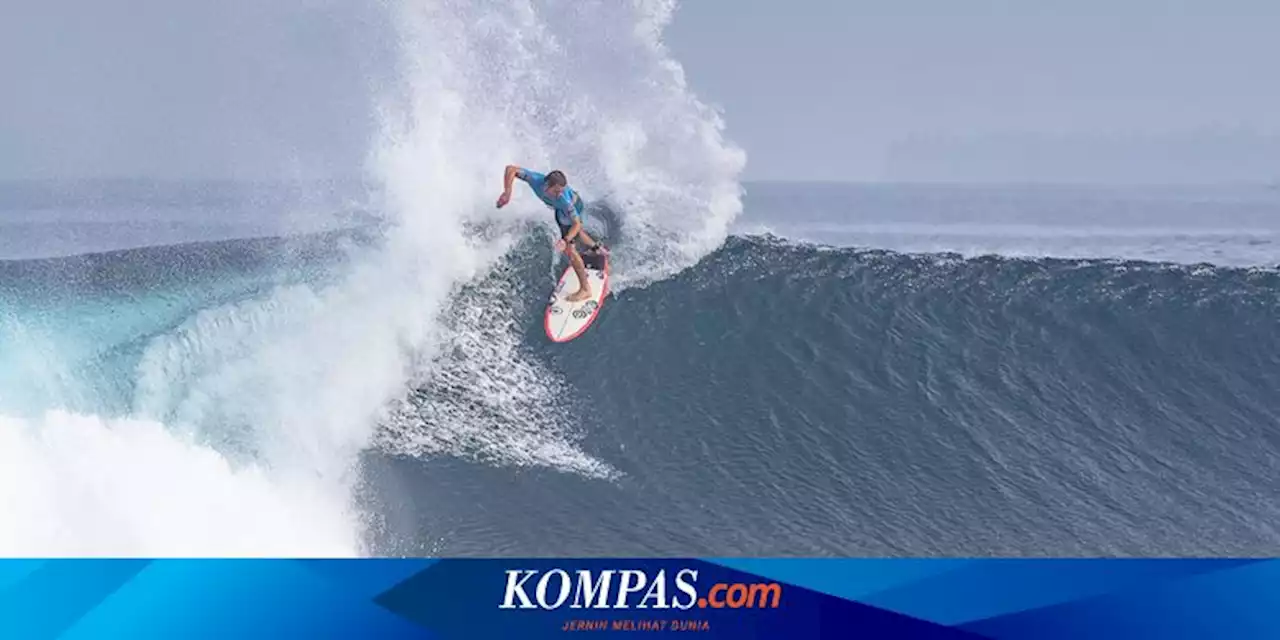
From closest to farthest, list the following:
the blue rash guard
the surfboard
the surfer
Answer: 1. the surfer
2. the blue rash guard
3. the surfboard

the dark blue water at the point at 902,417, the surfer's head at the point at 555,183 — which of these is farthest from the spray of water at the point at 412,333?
the surfer's head at the point at 555,183

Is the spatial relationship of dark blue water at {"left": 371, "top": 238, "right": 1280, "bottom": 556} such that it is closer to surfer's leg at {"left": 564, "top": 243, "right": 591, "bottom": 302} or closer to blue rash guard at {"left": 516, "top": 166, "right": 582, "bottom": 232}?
surfer's leg at {"left": 564, "top": 243, "right": 591, "bottom": 302}

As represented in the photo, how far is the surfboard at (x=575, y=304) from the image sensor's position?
9.03 m

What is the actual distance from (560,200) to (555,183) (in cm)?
26

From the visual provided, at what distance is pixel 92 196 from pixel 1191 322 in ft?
46.6

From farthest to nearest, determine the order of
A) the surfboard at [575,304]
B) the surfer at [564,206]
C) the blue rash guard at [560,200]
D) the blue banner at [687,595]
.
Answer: the surfboard at [575,304] → the blue rash guard at [560,200] → the surfer at [564,206] → the blue banner at [687,595]

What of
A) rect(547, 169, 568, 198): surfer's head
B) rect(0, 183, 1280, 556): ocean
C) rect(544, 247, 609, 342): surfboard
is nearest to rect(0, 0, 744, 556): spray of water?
rect(0, 183, 1280, 556): ocean

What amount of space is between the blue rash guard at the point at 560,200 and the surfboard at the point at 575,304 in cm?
82

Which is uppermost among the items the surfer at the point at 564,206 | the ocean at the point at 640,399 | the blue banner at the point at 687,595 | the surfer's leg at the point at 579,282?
the surfer at the point at 564,206

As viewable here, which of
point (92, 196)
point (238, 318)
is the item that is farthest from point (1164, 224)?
point (92, 196)

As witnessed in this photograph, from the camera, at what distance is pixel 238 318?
27.7ft

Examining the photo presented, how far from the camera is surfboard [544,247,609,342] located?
9.03 metres

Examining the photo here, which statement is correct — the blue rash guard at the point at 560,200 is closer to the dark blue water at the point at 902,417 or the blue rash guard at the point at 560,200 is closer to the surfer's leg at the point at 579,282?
the surfer's leg at the point at 579,282

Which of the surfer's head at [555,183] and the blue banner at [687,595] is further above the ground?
the surfer's head at [555,183]
